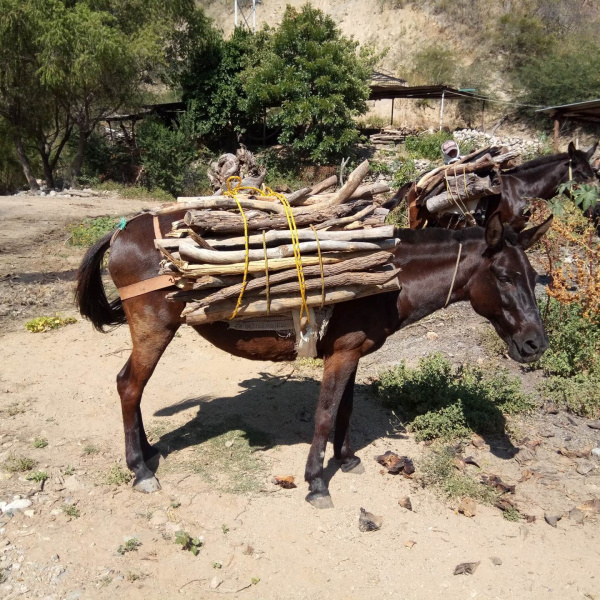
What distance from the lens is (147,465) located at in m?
4.29

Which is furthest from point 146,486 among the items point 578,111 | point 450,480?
point 578,111

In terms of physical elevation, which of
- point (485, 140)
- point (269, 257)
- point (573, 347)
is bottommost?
point (573, 347)

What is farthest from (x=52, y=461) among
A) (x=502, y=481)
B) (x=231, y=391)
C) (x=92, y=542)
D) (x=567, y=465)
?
(x=567, y=465)

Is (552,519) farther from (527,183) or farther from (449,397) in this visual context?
(527,183)

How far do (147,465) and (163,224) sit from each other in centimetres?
180

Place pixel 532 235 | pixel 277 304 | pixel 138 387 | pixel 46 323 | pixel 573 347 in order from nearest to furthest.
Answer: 1. pixel 277 304
2. pixel 532 235
3. pixel 138 387
4. pixel 573 347
5. pixel 46 323

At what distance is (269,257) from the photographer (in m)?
3.50

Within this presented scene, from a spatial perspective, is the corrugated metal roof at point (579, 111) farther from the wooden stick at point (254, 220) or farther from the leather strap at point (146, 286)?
the leather strap at point (146, 286)

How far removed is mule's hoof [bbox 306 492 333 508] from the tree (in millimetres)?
17867

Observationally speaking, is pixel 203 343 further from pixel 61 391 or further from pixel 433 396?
pixel 433 396

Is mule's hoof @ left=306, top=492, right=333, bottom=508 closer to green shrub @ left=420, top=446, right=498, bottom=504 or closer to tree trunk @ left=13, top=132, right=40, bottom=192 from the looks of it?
green shrub @ left=420, top=446, right=498, bottom=504

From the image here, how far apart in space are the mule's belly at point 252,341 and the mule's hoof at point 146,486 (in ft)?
3.51

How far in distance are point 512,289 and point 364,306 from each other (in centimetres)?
97

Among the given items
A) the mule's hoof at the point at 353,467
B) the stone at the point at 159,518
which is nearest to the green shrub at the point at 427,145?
the mule's hoof at the point at 353,467
